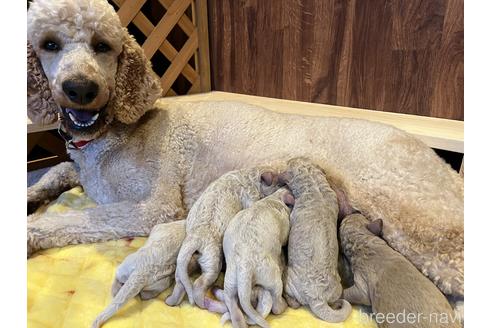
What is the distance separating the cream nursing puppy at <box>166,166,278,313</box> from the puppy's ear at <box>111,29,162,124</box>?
1.20ft

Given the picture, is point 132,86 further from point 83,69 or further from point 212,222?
point 212,222

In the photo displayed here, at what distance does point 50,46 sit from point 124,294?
2.42 ft

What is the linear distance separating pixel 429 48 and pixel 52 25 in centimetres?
140

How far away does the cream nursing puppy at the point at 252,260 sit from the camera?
882 mm

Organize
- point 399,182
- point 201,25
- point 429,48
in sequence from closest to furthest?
point 399,182, point 429,48, point 201,25

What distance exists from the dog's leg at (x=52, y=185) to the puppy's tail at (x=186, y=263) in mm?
772

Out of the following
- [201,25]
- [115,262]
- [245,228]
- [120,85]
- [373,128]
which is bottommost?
[115,262]

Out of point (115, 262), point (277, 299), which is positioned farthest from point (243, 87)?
point (277, 299)

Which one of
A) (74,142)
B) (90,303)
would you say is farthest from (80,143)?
(90,303)

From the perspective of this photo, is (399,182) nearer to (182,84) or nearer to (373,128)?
(373,128)

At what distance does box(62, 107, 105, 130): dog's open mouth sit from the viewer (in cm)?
122

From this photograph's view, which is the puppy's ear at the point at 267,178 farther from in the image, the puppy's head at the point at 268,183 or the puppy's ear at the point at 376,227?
the puppy's ear at the point at 376,227

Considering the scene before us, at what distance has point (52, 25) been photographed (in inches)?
45.0

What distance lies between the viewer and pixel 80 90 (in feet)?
3.67
